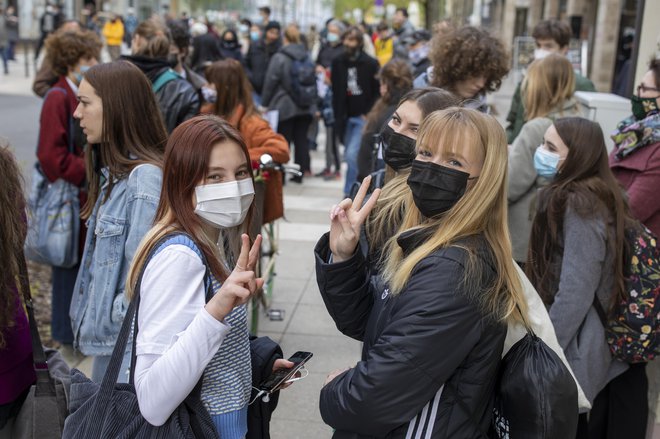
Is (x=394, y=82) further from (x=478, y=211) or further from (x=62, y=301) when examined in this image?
(x=478, y=211)

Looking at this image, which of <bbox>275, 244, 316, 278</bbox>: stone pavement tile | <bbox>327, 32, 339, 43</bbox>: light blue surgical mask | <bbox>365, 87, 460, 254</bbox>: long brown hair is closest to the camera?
<bbox>365, 87, 460, 254</bbox>: long brown hair

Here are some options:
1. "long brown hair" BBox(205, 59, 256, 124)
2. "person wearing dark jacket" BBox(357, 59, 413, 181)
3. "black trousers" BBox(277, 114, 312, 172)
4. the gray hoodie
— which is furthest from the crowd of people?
"black trousers" BBox(277, 114, 312, 172)

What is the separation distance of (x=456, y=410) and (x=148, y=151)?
1.78 m

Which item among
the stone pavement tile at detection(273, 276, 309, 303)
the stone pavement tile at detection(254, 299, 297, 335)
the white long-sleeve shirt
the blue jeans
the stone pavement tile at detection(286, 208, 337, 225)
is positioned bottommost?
the stone pavement tile at detection(273, 276, 309, 303)

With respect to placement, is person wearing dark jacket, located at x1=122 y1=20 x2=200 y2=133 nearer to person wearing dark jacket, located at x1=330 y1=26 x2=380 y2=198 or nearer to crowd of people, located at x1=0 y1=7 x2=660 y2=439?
crowd of people, located at x1=0 y1=7 x2=660 y2=439

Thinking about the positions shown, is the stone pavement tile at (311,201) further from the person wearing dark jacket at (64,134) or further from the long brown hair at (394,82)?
the person wearing dark jacket at (64,134)

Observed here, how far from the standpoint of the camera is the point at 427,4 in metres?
29.0

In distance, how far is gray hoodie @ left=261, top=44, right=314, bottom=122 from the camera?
9.80m

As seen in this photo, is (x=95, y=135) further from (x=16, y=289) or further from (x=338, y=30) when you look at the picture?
(x=338, y=30)

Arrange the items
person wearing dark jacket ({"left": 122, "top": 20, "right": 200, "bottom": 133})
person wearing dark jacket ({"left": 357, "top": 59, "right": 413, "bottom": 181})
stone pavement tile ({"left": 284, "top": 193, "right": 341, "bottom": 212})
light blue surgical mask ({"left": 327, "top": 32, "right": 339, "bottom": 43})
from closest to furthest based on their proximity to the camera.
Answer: person wearing dark jacket ({"left": 122, "top": 20, "right": 200, "bottom": 133}) < person wearing dark jacket ({"left": 357, "top": 59, "right": 413, "bottom": 181}) < stone pavement tile ({"left": 284, "top": 193, "right": 341, "bottom": 212}) < light blue surgical mask ({"left": 327, "top": 32, "right": 339, "bottom": 43})

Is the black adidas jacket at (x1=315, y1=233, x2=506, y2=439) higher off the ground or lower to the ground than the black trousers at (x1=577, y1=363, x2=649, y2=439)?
higher

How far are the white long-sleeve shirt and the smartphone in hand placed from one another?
17.9 inches

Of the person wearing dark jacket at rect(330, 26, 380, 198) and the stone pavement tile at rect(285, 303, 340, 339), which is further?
the person wearing dark jacket at rect(330, 26, 380, 198)

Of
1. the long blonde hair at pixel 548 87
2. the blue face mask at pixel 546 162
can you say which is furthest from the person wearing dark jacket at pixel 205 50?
the blue face mask at pixel 546 162
